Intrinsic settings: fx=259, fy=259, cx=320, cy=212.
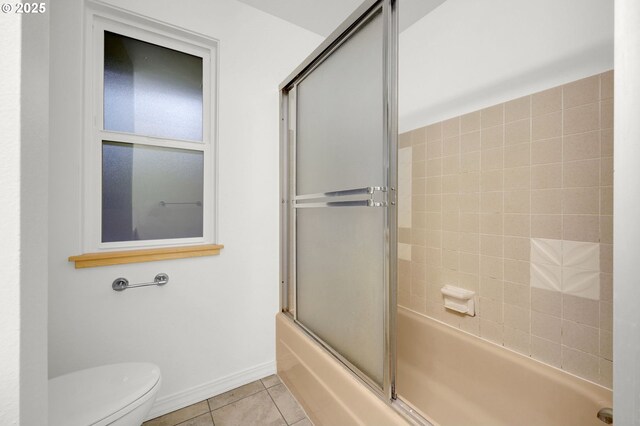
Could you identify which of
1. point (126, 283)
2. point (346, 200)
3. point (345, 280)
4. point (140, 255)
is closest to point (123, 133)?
point (140, 255)

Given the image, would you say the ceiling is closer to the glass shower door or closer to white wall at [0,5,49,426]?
the glass shower door

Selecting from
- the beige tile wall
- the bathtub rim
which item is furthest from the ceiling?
the bathtub rim

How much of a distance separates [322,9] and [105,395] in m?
2.40

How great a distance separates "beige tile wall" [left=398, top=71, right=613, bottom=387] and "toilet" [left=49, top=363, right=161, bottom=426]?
1641mm

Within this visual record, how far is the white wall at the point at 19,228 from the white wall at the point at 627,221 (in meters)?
1.04

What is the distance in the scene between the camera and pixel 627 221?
0.44 m

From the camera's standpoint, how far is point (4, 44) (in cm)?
48

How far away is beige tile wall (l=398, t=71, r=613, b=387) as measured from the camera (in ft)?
3.58

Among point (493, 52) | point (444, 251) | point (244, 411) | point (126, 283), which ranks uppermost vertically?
point (493, 52)

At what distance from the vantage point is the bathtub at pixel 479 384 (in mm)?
1101

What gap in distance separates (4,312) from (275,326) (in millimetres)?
1554

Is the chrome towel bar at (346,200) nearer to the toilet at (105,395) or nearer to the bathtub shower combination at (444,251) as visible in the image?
→ the bathtub shower combination at (444,251)

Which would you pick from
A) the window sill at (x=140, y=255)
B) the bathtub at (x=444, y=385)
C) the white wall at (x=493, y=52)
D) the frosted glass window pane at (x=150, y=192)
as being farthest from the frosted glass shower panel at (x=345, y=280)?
the white wall at (x=493, y=52)

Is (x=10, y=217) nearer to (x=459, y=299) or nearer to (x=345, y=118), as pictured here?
(x=345, y=118)
